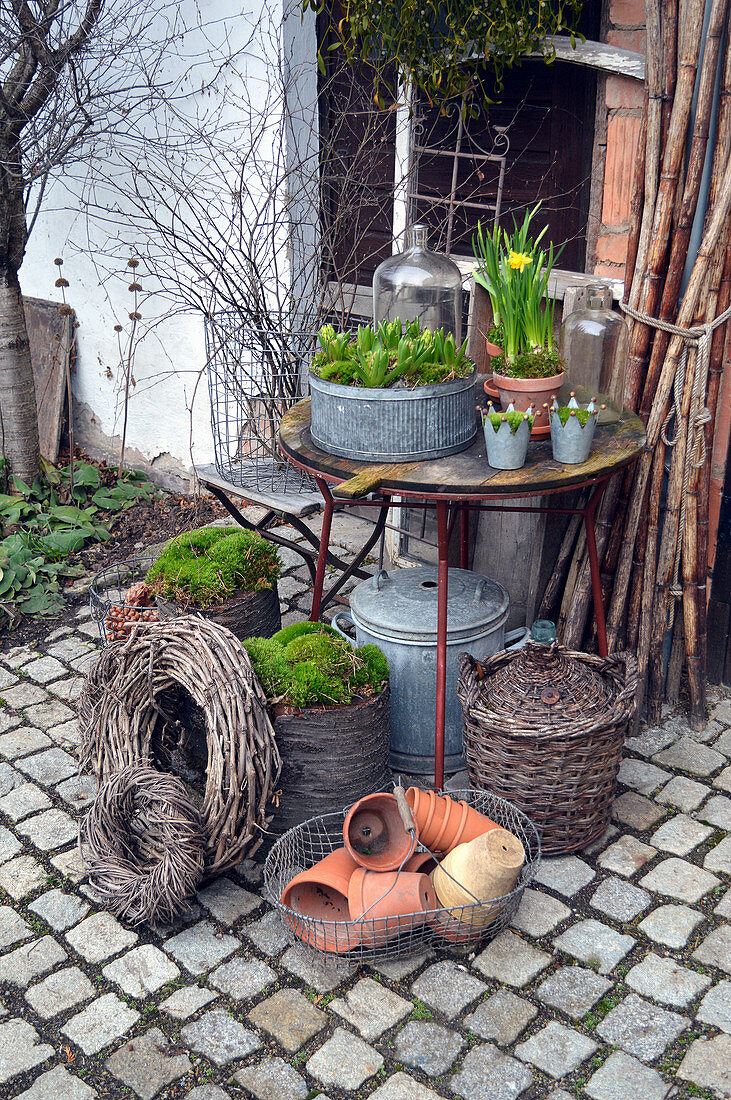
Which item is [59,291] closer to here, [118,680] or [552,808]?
[118,680]

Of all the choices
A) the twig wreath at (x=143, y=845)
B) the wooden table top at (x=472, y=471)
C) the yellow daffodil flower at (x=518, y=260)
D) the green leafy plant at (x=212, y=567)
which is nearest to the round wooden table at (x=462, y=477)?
the wooden table top at (x=472, y=471)

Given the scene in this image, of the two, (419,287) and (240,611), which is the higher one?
(419,287)

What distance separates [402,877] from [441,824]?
245mm

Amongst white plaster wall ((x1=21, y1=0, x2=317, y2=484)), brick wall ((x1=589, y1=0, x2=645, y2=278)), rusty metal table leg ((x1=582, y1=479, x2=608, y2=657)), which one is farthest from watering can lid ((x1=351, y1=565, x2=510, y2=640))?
white plaster wall ((x1=21, y1=0, x2=317, y2=484))

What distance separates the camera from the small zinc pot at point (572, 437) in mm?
3179

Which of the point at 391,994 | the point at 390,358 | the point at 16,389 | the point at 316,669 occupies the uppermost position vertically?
the point at 390,358

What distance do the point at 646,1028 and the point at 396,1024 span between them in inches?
26.7

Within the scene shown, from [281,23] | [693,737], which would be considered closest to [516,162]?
[281,23]

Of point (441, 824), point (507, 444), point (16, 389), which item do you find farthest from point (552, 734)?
point (16, 389)

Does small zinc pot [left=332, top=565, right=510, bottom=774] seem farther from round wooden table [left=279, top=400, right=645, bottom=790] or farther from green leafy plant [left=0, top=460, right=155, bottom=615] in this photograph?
green leafy plant [left=0, top=460, right=155, bottom=615]

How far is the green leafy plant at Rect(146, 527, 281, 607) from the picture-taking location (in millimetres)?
3883

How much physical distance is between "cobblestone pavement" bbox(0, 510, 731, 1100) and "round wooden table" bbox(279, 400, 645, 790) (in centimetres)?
68

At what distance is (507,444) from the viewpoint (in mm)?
3164

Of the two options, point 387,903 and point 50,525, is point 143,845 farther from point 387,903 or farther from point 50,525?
point 50,525
